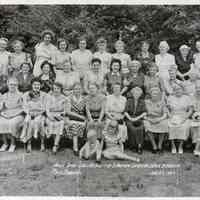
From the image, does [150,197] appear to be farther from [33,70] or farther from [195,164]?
[33,70]

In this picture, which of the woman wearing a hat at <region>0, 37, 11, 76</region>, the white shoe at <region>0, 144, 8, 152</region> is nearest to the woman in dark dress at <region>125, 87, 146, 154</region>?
the white shoe at <region>0, 144, 8, 152</region>

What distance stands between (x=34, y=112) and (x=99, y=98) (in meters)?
0.97

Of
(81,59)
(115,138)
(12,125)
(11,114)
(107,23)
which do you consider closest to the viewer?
(115,138)

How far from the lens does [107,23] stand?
688cm

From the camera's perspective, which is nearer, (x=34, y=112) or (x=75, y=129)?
(x=75, y=129)

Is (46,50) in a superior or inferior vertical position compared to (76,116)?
superior

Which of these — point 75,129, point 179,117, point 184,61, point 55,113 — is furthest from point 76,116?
point 184,61

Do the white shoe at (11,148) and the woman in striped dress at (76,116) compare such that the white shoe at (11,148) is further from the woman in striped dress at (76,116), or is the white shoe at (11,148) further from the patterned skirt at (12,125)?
the woman in striped dress at (76,116)

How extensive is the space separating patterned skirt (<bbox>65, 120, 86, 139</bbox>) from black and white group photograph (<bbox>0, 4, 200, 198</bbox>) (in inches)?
0.6

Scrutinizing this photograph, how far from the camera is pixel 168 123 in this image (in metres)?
6.11

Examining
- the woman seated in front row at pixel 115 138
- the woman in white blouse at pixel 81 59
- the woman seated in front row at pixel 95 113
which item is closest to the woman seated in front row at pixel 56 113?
the woman seated in front row at pixel 95 113

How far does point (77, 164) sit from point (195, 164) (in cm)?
167

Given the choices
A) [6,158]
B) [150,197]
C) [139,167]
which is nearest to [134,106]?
[139,167]

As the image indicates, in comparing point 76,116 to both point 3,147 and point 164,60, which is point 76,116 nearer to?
point 3,147
